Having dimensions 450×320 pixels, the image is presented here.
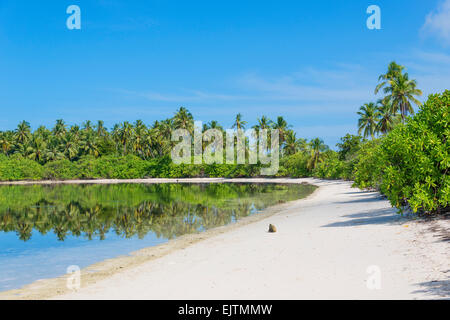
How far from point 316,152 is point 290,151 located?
15394 mm

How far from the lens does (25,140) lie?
121 meters

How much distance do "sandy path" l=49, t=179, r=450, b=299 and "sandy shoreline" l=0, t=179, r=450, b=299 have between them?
0.06 ft

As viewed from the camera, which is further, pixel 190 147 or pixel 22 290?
pixel 190 147

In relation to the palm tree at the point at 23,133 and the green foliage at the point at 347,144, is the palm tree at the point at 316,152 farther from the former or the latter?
the palm tree at the point at 23,133

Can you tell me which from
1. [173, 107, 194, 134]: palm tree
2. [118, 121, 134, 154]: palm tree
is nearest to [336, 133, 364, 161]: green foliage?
[173, 107, 194, 134]: palm tree

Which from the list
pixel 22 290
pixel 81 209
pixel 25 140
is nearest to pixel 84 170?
pixel 25 140

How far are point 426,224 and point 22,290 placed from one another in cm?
1274

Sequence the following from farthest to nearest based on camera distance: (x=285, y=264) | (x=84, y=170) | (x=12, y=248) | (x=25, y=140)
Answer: (x=25, y=140) → (x=84, y=170) → (x=12, y=248) → (x=285, y=264)

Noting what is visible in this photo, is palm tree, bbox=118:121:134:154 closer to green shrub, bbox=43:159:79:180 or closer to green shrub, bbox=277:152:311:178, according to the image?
green shrub, bbox=43:159:79:180

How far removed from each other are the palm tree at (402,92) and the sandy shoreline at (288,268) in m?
44.8

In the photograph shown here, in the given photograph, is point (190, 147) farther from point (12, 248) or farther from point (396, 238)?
point (396, 238)

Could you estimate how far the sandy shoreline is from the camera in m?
7.97

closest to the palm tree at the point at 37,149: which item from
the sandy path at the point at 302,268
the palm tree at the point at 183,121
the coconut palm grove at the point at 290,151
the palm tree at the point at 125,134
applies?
the coconut palm grove at the point at 290,151

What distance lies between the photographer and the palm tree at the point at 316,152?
81.2 meters
